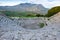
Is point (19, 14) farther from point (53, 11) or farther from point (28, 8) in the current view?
point (53, 11)

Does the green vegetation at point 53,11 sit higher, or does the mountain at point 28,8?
the mountain at point 28,8

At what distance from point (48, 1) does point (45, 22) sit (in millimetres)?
1263

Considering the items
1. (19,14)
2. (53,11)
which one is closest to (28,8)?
(19,14)

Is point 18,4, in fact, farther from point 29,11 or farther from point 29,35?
point 29,35

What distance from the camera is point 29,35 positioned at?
22.2 feet

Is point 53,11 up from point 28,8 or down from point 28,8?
down

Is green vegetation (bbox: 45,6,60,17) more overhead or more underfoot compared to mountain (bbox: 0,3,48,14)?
more underfoot

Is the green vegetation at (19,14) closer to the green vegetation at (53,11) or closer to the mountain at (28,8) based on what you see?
the mountain at (28,8)

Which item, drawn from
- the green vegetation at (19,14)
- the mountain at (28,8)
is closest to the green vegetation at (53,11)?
the mountain at (28,8)

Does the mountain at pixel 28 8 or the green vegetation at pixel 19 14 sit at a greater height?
the mountain at pixel 28 8

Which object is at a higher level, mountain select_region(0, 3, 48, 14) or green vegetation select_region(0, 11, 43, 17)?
mountain select_region(0, 3, 48, 14)

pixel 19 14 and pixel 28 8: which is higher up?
pixel 28 8

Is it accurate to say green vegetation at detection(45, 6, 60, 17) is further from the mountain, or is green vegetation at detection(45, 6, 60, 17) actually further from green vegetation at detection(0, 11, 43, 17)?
green vegetation at detection(0, 11, 43, 17)

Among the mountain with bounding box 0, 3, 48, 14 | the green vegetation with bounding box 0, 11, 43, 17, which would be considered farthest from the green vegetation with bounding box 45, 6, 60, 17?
the green vegetation with bounding box 0, 11, 43, 17
